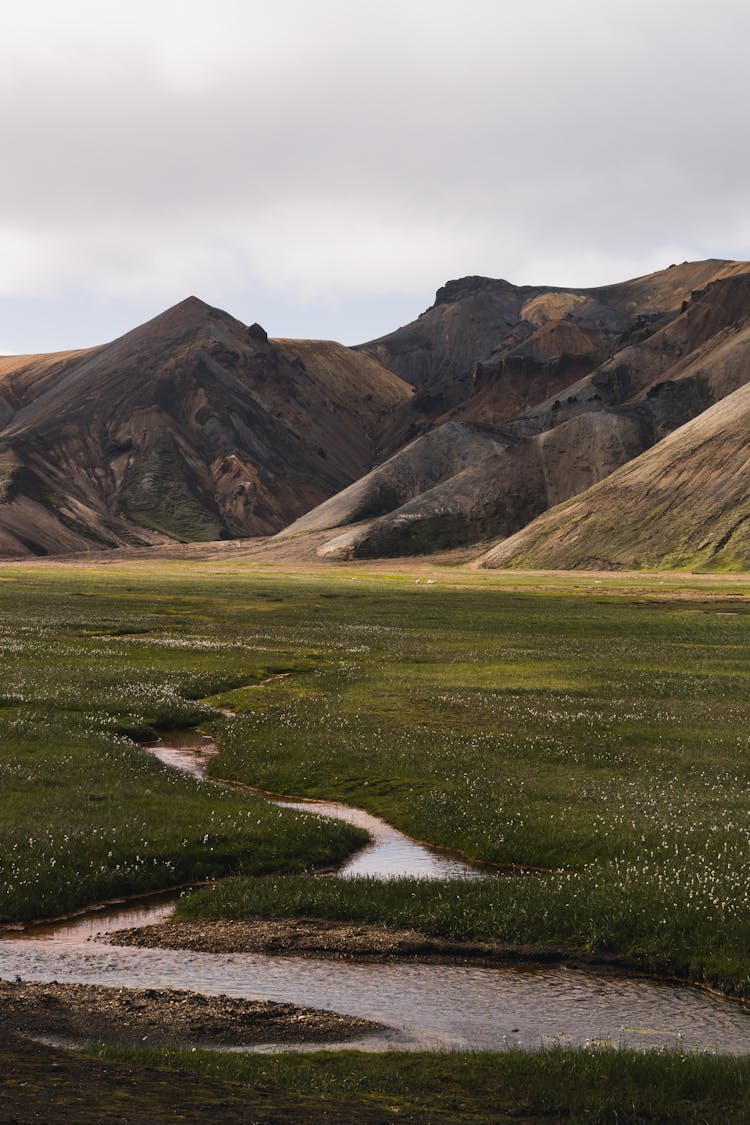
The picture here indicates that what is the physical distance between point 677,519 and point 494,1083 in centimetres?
18027

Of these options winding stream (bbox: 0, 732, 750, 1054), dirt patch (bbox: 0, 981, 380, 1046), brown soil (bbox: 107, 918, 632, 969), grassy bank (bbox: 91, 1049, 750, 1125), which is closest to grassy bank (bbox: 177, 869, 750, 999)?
brown soil (bbox: 107, 918, 632, 969)

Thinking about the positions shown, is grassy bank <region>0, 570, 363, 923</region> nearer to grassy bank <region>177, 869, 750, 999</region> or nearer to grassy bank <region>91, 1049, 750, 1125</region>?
grassy bank <region>177, 869, 750, 999</region>

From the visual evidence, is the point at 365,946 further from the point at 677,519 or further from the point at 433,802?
the point at 677,519

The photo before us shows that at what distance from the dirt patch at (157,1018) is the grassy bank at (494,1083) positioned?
1003 millimetres

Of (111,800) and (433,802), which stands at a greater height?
(111,800)

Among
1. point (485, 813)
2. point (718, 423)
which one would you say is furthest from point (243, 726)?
point (718, 423)

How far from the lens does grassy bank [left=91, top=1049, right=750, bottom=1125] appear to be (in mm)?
10812

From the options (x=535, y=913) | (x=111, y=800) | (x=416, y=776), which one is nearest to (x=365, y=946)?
(x=535, y=913)

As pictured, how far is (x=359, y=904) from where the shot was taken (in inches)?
756

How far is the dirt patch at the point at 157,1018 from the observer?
43.1ft

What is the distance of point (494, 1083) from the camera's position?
11.8 m

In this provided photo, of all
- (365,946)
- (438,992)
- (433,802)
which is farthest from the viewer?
(433,802)

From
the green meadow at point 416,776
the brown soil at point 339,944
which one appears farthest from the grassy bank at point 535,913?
the brown soil at point 339,944

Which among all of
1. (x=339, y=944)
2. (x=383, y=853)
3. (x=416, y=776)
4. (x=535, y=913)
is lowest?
(x=383, y=853)
